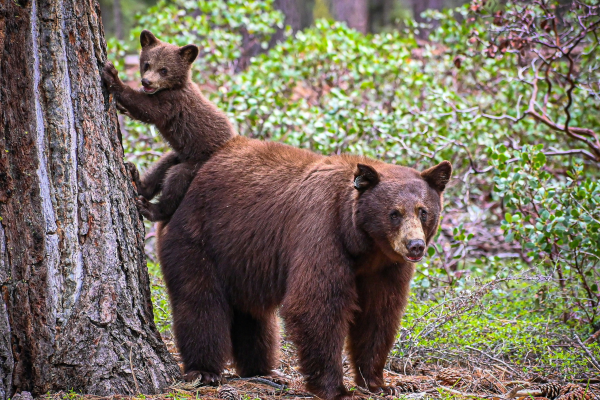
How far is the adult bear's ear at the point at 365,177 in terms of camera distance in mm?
3994

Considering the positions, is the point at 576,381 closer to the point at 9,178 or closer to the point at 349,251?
the point at 349,251

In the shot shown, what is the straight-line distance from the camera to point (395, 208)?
3.97 metres

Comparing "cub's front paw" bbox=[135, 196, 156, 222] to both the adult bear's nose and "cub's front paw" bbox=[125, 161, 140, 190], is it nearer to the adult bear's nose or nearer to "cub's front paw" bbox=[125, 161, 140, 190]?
"cub's front paw" bbox=[125, 161, 140, 190]

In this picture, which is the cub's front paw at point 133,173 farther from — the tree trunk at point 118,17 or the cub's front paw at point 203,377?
Result: the tree trunk at point 118,17

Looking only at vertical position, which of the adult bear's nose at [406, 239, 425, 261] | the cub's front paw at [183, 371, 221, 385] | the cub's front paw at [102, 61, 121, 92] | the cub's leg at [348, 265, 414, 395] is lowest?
the cub's front paw at [183, 371, 221, 385]

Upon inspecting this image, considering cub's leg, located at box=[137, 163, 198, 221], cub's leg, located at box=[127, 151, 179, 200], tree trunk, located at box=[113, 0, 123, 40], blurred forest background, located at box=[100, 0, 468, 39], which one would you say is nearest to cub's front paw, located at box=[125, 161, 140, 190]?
cub's leg, located at box=[137, 163, 198, 221]

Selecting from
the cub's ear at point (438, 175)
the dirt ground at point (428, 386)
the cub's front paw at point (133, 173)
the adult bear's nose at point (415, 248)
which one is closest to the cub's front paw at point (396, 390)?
the dirt ground at point (428, 386)

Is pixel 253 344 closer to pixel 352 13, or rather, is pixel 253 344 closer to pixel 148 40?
pixel 148 40

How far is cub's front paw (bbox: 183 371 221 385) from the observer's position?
14.0ft

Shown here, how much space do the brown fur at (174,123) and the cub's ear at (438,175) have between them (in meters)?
1.58

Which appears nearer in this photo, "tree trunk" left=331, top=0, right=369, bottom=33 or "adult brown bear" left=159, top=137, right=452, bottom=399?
"adult brown bear" left=159, top=137, right=452, bottom=399

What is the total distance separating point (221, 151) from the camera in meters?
4.82

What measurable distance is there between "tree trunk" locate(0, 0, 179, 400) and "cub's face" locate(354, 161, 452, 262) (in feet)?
4.88

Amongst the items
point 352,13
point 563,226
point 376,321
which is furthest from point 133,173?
point 352,13
